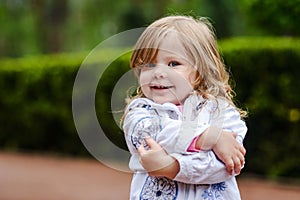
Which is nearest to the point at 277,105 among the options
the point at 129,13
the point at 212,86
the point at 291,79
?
the point at 291,79

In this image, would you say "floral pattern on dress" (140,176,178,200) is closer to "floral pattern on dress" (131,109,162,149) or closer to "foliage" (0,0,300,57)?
"floral pattern on dress" (131,109,162,149)

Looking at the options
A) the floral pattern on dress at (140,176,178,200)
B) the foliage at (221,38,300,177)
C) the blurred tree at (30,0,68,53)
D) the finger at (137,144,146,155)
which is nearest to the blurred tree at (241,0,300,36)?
the foliage at (221,38,300,177)

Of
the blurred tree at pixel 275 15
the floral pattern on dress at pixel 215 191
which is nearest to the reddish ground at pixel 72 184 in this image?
the blurred tree at pixel 275 15

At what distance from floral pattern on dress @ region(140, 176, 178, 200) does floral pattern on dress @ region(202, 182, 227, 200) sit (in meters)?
0.10

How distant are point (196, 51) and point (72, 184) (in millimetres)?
7154

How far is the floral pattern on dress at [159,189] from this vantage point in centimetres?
237

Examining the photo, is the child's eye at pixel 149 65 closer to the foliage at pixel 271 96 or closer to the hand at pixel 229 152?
the hand at pixel 229 152

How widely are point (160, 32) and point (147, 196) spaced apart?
55cm

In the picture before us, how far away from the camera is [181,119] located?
234 centimetres

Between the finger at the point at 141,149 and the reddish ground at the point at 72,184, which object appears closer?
the finger at the point at 141,149

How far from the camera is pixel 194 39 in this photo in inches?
94.5

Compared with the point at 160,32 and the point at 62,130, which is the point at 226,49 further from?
the point at 160,32

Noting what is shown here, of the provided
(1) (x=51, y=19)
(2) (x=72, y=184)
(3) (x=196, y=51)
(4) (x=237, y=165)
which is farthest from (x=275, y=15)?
(1) (x=51, y=19)

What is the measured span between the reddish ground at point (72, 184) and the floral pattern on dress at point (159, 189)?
5.54 metres
